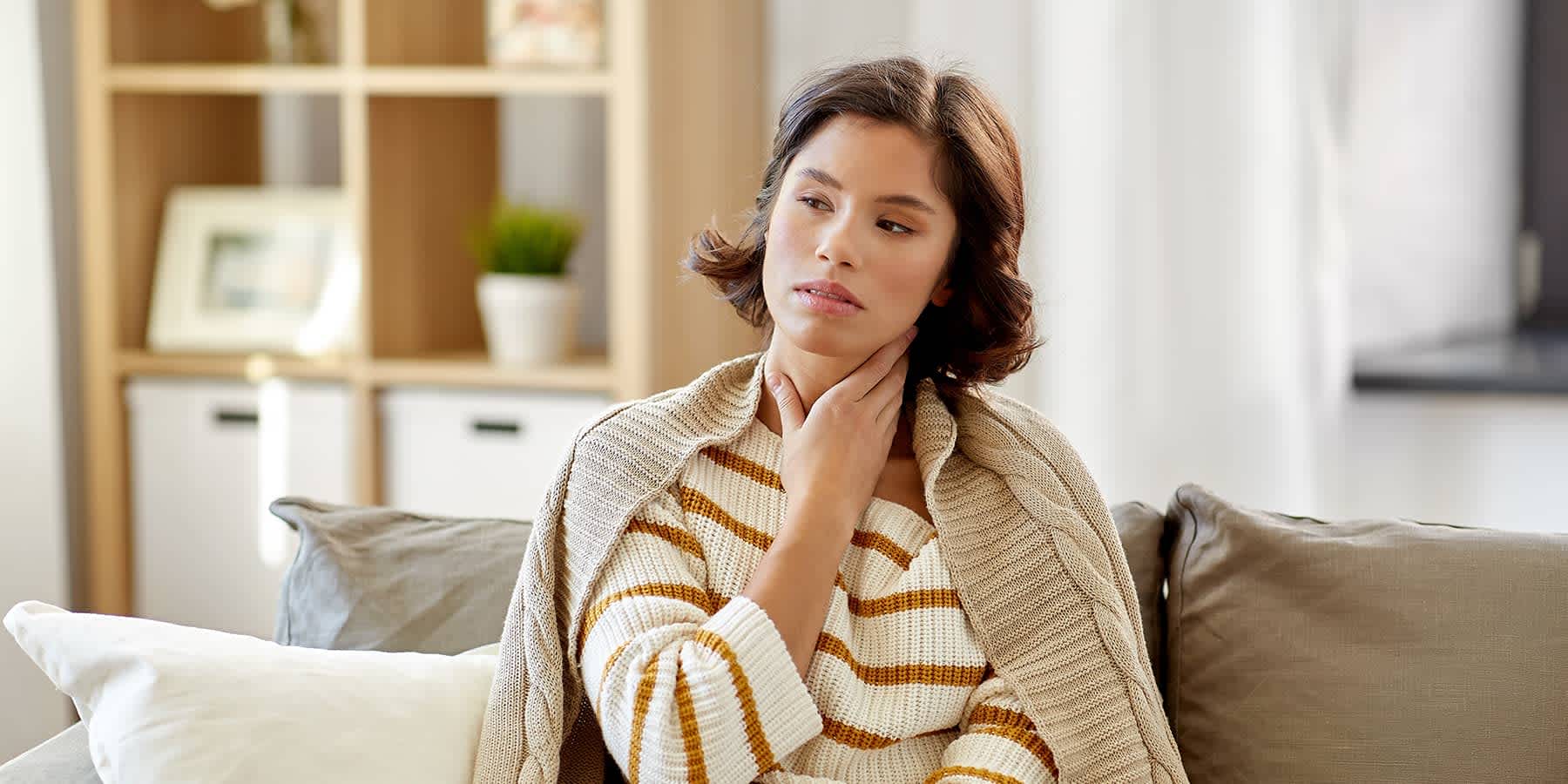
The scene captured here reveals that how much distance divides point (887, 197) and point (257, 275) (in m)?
1.92

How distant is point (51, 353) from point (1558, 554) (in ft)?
8.25

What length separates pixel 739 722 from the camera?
1246 millimetres

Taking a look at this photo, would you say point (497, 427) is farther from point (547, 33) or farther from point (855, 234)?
point (855, 234)

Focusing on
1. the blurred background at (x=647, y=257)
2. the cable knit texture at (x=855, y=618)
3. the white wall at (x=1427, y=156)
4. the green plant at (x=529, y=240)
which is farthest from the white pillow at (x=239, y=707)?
the white wall at (x=1427, y=156)

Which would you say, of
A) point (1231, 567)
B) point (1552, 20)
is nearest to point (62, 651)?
point (1231, 567)

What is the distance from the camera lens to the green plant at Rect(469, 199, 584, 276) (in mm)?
2811

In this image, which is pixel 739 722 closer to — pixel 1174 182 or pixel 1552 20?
pixel 1174 182

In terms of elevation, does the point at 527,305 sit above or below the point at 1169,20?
below

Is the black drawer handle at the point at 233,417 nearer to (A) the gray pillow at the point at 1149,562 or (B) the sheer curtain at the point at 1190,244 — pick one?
(B) the sheer curtain at the point at 1190,244

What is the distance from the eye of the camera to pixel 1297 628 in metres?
1.57

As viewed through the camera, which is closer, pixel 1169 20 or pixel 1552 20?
pixel 1169 20

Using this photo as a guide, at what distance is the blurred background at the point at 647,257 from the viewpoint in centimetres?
271

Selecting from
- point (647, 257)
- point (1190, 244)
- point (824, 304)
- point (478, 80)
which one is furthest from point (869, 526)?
→ point (478, 80)

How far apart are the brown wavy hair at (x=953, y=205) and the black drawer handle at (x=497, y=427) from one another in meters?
1.26
